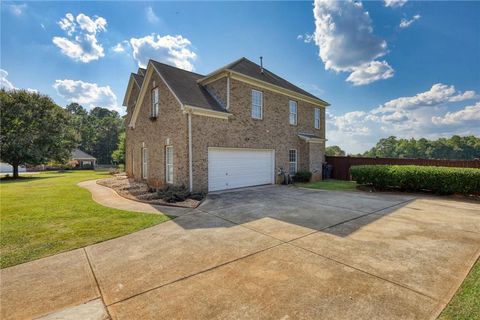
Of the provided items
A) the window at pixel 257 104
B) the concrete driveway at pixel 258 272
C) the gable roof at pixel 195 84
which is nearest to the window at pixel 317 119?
the gable roof at pixel 195 84

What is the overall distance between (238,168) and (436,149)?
76.4 metres

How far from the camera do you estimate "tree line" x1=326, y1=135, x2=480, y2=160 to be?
198 feet

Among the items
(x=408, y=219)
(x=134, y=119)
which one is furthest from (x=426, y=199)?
(x=134, y=119)

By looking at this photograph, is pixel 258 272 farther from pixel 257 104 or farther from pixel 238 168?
pixel 257 104

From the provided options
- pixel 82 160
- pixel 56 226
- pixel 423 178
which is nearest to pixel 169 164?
pixel 56 226

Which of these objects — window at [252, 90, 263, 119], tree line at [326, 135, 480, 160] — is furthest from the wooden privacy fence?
tree line at [326, 135, 480, 160]

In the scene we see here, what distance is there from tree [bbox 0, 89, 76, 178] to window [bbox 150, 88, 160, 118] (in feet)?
66.1

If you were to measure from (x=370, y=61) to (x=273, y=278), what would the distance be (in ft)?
57.0

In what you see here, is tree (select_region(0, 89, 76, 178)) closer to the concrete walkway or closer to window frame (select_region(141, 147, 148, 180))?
window frame (select_region(141, 147, 148, 180))

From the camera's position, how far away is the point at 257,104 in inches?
524

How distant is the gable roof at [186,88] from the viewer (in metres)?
10.7

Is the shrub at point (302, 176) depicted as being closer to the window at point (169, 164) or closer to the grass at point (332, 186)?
the grass at point (332, 186)

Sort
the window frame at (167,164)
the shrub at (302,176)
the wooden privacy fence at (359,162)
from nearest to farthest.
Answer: the window frame at (167,164) < the wooden privacy fence at (359,162) < the shrub at (302,176)

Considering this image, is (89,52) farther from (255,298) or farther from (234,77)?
(255,298)
